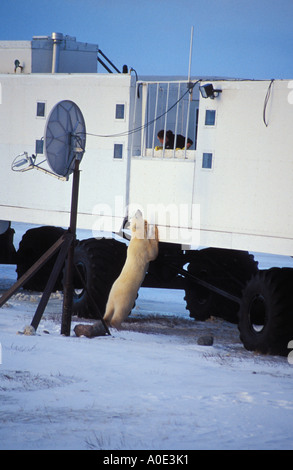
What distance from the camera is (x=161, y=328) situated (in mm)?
13094

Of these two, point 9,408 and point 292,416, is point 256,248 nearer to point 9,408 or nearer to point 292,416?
point 292,416

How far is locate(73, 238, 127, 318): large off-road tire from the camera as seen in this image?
12789mm

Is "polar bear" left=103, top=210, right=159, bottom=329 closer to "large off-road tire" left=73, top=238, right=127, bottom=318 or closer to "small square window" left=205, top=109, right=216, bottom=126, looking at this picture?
"large off-road tire" left=73, top=238, right=127, bottom=318

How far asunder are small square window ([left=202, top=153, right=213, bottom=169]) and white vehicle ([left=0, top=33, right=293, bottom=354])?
2cm

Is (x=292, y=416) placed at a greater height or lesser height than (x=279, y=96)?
lesser

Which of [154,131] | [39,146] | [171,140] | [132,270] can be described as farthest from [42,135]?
[132,270]

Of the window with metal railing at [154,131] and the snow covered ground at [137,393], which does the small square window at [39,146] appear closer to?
the window with metal railing at [154,131]

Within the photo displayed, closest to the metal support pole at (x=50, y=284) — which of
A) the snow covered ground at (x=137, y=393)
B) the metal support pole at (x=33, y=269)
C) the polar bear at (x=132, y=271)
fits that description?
the metal support pole at (x=33, y=269)

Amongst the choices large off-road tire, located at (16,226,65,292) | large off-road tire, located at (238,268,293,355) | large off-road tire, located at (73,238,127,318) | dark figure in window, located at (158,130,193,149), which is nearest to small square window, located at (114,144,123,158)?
dark figure in window, located at (158,130,193,149)

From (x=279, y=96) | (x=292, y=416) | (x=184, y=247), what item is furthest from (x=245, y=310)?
(x=292, y=416)

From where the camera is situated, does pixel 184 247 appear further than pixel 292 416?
Yes

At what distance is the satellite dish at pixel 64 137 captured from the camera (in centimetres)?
1097
